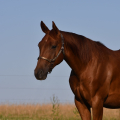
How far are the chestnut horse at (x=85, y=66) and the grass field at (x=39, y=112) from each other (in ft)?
14.3

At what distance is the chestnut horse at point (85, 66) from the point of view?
15.3 ft

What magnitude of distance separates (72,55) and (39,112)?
656 centimetres

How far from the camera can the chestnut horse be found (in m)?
4.67

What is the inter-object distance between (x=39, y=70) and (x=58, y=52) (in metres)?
0.53

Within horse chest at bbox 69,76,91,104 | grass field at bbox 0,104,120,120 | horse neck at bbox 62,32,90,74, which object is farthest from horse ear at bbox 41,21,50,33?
grass field at bbox 0,104,120,120

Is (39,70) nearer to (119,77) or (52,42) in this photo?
(52,42)

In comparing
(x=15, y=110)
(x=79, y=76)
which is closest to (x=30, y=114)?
(x=15, y=110)

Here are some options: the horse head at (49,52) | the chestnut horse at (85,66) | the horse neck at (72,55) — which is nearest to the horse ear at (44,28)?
the chestnut horse at (85,66)

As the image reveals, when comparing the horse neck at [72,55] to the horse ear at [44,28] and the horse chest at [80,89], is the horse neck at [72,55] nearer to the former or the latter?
the horse chest at [80,89]

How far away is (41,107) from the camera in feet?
38.2

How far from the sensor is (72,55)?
5000 mm

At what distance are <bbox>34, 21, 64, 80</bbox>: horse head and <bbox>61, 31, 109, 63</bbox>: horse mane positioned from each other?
0.79ft

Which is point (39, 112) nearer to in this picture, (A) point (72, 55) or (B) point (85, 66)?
(B) point (85, 66)

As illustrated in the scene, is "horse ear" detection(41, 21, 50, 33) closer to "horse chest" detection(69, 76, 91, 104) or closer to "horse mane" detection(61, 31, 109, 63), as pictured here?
"horse mane" detection(61, 31, 109, 63)
